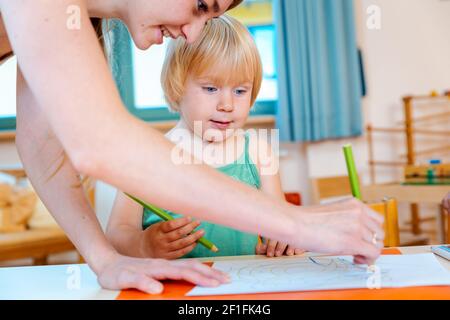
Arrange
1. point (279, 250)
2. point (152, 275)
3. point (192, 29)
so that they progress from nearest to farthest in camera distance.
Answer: point (152, 275) → point (192, 29) → point (279, 250)

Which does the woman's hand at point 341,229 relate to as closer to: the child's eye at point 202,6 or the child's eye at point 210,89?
the child's eye at point 202,6

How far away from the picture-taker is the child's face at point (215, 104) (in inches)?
46.9

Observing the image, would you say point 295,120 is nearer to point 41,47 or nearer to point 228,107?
point 228,107

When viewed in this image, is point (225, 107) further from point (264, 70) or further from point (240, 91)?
point (264, 70)

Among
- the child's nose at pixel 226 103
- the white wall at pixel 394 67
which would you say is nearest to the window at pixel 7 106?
the white wall at pixel 394 67

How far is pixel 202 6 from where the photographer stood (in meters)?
0.84

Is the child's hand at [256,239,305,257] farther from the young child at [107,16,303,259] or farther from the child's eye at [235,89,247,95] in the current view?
the child's eye at [235,89,247,95]

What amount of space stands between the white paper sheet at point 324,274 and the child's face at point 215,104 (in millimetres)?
377

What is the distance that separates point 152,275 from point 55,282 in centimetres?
17

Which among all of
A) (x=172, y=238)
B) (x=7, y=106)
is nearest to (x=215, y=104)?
(x=172, y=238)

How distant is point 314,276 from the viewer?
Answer: 773mm

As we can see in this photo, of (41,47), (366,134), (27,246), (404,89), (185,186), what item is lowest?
(27,246)
